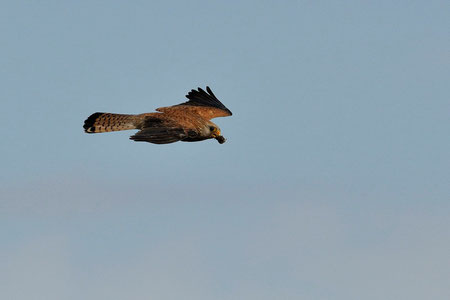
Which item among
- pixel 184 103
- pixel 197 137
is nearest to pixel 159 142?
pixel 197 137

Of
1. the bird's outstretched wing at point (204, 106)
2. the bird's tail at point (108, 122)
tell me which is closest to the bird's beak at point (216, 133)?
the bird's outstretched wing at point (204, 106)

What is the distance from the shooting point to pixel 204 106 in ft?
118

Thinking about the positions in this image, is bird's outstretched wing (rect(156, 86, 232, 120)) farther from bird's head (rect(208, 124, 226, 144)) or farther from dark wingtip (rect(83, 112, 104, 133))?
dark wingtip (rect(83, 112, 104, 133))

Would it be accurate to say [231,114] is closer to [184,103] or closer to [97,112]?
[184,103]

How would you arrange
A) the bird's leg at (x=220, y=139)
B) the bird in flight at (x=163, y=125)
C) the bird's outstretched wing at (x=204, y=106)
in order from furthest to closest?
the bird's outstretched wing at (x=204, y=106) < the bird's leg at (x=220, y=139) < the bird in flight at (x=163, y=125)

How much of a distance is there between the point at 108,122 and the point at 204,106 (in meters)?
6.09

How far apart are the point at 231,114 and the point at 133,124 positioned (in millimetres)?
6305

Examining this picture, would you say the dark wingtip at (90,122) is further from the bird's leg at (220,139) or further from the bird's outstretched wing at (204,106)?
the bird's leg at (220,139)

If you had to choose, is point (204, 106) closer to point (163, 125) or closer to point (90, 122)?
point (163, 125)

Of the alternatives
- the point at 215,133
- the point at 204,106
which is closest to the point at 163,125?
the point at 215,133

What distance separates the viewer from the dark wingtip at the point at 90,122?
31.0m

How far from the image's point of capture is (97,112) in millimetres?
31156

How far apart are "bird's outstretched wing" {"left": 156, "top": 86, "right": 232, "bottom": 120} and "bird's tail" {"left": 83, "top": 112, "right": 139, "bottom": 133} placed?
2.41m

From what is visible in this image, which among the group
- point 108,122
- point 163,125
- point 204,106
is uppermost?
point 204,106
